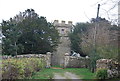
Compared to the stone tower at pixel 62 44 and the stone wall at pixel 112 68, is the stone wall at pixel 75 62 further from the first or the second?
the stone wall at pixel 112 68

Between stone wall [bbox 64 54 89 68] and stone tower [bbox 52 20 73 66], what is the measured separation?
4.06m

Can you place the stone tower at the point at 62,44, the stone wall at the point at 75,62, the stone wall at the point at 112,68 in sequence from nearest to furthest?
the stone wall at the point at 112,68, the stone wall at the point at 75,62, the stone tower at the point at 62,44

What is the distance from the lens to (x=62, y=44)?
23.2 metres

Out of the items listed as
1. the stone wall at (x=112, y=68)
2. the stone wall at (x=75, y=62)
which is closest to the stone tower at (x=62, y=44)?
the stone wall at (x=75, y=62)

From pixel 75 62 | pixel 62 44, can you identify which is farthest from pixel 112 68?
pixel 62 44

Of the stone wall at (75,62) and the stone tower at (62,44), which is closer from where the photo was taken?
the stone wall at (75,62)

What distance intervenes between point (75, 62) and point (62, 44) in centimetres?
713

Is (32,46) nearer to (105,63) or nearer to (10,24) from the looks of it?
(10,24)

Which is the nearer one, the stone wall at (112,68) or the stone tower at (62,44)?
the stone wall at (112,68)

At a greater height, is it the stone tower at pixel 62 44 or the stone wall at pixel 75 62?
the stone tower at pixel 62 44

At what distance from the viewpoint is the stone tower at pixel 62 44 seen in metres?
20.8

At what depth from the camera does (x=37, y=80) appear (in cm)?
709

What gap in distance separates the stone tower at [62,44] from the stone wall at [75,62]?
4.06 m

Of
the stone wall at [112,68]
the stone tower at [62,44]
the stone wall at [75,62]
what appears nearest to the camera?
the stone wall at [112,68]
